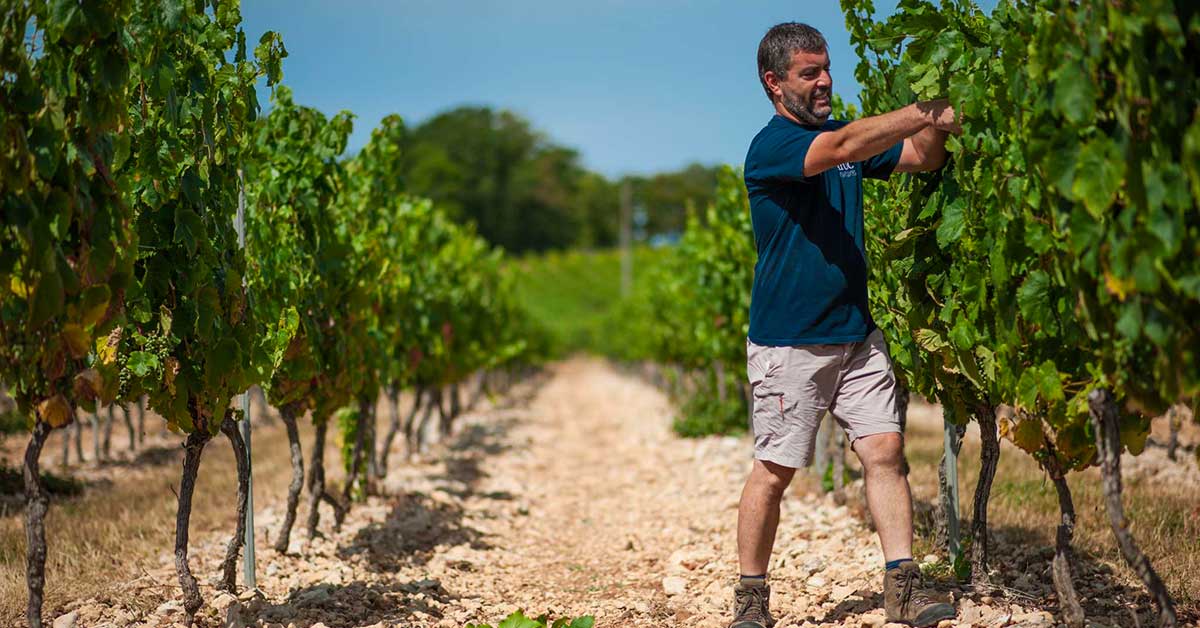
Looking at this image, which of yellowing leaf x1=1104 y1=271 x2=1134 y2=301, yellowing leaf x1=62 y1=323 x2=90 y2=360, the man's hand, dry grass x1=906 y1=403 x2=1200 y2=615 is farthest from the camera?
dry grass x1=906 y1=403 x2=1200 y2=615

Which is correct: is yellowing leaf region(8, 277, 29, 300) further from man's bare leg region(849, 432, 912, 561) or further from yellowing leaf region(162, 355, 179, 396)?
man's bare leg region(849, 432, 912, 561)

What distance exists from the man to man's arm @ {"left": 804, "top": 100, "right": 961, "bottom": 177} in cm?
12

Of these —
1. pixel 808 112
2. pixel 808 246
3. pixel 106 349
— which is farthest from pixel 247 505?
pixel 808 112

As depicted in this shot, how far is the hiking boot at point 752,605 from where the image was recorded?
3.34 metres

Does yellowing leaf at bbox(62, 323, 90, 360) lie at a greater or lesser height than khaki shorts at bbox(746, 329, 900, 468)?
greater

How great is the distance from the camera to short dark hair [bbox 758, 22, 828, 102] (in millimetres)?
3230

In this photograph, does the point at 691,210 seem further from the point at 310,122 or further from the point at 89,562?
the point at 89,562

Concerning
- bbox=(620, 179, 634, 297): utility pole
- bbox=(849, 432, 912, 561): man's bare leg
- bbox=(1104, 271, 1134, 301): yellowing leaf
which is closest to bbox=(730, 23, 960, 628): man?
bbox=(849, 432, 912, 561): man's bare leg

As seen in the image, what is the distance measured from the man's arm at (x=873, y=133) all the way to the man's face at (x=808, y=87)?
26cm

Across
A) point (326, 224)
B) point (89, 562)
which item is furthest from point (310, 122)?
point (89, 562)

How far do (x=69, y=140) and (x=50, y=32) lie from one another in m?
0.30

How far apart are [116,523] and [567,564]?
2.74 meters

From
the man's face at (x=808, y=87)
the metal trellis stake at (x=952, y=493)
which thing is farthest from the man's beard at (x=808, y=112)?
the metal trellis stake at (x=952, y=493)

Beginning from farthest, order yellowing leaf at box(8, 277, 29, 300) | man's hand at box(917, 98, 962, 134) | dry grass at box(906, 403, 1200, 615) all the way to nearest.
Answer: dry grass at box(906, 403, 1200, 615)
man's hand at box(917, 98, 962, 134)
yellowing leaf at box(8, 277, 29, 300)
